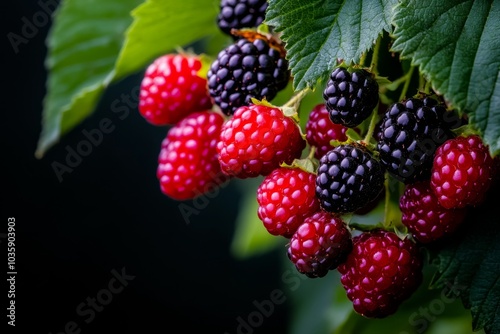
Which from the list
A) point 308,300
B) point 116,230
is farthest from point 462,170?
point 116,230

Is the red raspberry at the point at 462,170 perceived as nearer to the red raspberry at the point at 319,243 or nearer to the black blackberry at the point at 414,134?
the black blackberry at the point at 414,134

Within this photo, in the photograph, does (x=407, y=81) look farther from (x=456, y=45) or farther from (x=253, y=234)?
(x=253, y=234)

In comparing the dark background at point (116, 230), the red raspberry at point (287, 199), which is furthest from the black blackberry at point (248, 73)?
the dark background at point (116, 230)

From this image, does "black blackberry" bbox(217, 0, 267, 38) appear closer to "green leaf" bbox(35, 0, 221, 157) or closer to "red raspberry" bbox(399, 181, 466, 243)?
"green leaf" bbox(35, 0, 221, 157)

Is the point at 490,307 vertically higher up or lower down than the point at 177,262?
higher up

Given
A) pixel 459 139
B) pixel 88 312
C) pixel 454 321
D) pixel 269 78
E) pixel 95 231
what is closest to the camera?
pixel 459 139

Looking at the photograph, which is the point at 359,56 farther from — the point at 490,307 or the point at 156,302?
the point at 156,302

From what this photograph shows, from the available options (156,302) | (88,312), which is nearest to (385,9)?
(88,312)
